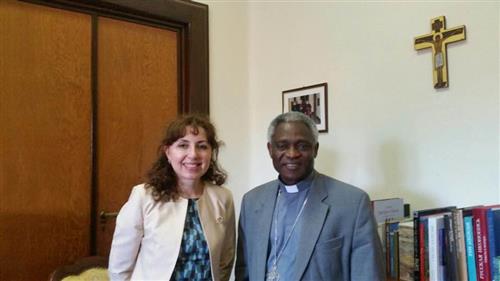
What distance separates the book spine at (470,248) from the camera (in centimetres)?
147

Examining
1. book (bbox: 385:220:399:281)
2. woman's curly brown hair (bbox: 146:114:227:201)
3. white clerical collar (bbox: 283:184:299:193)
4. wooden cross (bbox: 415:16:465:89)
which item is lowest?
book (bbox: 385:220:399:281)

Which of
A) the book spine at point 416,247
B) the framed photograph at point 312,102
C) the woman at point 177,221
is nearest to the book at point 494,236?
the book spine at point 416,247

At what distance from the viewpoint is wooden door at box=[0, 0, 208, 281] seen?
208cm

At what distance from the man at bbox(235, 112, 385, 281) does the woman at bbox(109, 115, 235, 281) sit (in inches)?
5.4

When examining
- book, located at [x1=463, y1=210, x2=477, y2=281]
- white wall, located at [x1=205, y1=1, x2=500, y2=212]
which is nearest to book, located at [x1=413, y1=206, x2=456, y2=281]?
book, located at [x1=463, y1=210, x2=477, y2=281]

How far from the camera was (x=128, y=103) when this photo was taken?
2.45 m

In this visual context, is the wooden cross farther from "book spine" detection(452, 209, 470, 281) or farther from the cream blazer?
the cream blazer

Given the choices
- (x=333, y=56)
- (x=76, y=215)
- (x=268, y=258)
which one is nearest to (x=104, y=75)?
(x=76, y=215)

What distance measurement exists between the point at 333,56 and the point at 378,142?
56cm

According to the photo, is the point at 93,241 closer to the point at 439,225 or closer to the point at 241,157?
the point at 241,157

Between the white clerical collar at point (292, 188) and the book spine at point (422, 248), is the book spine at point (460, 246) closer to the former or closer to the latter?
the book spine at point (422, 248)

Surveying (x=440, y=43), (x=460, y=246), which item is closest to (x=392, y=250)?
(x=460, y=246)

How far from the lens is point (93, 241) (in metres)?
2.29

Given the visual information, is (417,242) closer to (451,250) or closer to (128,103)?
(451,250)
